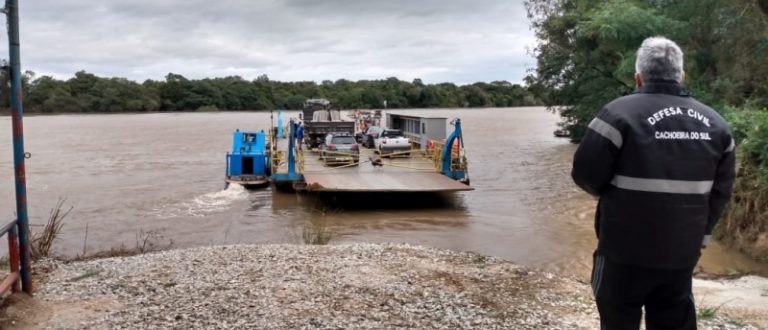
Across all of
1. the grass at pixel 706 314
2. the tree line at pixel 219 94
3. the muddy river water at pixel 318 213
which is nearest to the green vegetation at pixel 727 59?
the muddy river water at pixel 318 213

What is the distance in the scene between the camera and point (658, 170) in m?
2.92

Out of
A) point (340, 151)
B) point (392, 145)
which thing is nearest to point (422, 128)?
point (392, 145)

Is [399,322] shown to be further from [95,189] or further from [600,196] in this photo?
[95,189]

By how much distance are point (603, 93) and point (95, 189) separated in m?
20.6

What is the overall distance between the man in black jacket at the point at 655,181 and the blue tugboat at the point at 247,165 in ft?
64.4

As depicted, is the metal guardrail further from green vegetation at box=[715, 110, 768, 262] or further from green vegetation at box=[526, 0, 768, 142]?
green vegetation at box=[526, 0, 768, 142]

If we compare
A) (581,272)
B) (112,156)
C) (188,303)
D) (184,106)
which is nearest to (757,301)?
(581,272)

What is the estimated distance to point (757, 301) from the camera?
6918 millimetres

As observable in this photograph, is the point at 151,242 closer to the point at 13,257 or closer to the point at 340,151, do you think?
the point at 13,257

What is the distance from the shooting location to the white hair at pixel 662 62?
10.0 feet

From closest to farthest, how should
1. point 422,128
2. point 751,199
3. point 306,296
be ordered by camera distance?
point 306,296, point 751,199, point 422,128

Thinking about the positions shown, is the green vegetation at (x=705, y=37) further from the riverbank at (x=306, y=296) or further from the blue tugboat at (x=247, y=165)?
the blue tugboat at (x=247, y=165)

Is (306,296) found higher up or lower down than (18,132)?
lower down

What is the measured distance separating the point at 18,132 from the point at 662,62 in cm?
507
